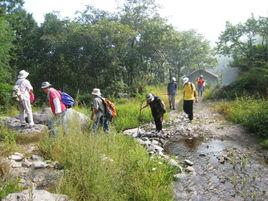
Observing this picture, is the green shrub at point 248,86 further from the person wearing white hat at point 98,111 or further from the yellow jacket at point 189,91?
the person wearing white hat at point 98,111

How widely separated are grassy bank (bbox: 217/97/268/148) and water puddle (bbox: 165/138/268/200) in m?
1.47

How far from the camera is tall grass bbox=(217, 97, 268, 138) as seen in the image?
13.9 m

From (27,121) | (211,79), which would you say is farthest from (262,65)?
(211,79)

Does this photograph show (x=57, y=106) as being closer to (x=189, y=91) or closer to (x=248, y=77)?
(x=189, y=91)

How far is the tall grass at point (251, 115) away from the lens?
1391cm

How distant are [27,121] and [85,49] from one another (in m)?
16.1

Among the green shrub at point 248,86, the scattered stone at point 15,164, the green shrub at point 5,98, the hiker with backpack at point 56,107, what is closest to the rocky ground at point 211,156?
the hiker with backpack at point 56,107

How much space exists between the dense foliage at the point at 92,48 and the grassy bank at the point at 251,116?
11010mm

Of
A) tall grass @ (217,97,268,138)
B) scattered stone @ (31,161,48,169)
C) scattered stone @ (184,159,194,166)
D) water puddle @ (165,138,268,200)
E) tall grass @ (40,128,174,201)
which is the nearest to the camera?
tall grass @ (40,128,174,201)

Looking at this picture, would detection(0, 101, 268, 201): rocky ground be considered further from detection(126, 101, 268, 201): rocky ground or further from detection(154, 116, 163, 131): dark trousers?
detection(154, 116, 163, 131): dark trousers

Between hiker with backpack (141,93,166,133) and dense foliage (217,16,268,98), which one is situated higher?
dense foliage (217,16,268,98)

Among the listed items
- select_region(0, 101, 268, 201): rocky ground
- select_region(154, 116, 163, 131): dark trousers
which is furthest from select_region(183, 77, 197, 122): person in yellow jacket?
select_region(154, 116, 163, 131): dark trousers

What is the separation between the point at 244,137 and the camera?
13.6 meters

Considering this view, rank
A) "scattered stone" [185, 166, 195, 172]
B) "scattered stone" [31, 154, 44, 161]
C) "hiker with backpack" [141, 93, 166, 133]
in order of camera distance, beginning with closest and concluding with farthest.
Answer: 1. "scattered stone" [31, 154, 44, 161]
2. "scattered stone" [185, 166, 195, 172]
3. "hiker with backpack" [141, 93, 166, 133]
